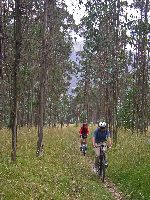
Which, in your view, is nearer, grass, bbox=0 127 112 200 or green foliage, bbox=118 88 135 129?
grass, bbox=0 127 112 200

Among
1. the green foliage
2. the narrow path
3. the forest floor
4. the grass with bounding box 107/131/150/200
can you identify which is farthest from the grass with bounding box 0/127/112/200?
the green foliage

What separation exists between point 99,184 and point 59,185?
2714mm

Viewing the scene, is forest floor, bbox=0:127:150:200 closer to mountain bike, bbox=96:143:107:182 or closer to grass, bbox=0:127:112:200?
grass, bbox=0:127:112:200

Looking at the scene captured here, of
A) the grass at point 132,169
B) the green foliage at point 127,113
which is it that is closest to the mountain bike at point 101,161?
the grass at point 132,169

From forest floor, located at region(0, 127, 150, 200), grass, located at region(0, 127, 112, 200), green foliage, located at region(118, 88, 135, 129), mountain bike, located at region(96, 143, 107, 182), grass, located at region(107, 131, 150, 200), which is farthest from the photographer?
green foliage, located at region(118, 88, 135, 129)

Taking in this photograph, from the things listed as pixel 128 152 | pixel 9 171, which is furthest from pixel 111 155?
pixel 9 171

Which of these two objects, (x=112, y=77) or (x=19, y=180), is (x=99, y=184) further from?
(x=112, y=77)

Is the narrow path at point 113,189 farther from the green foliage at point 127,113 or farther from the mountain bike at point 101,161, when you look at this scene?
the green foliage at point 127,113

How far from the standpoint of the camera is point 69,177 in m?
14.3

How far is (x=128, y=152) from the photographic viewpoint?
18266 mm

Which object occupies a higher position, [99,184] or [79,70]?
[79,70]

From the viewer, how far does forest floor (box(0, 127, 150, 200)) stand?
36.0 feet

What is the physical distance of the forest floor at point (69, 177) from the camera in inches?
432

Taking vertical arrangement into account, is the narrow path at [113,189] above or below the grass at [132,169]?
below
